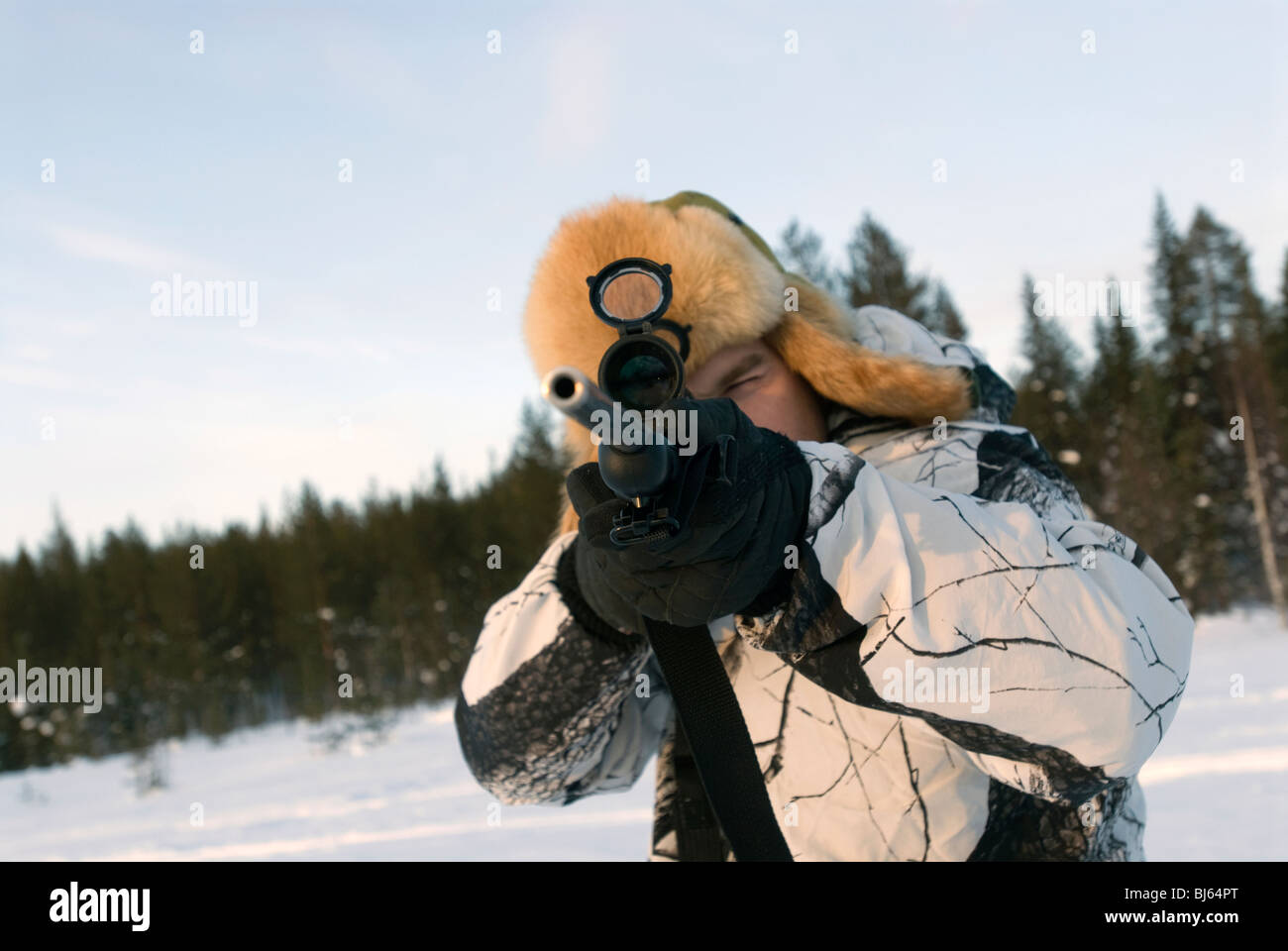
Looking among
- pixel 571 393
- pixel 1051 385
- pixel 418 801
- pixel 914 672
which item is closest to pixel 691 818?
pixel 914 672

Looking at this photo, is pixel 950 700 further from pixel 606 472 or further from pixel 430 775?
pixel 430 775

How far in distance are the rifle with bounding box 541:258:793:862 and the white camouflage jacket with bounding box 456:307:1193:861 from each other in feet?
0.33

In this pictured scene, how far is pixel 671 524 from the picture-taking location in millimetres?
1004

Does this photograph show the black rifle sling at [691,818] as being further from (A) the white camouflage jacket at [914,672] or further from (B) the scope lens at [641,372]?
(B) the scope lens at [641,372]

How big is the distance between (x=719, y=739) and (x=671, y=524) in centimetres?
63

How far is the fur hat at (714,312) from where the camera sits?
173cm

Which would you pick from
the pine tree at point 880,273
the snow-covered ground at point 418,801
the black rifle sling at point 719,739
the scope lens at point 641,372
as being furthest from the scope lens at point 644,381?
the pine tree at point 880,273

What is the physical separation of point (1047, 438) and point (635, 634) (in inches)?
1132

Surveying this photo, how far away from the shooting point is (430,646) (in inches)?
980

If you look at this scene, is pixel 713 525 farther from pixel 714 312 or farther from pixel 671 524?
pixel 714 312

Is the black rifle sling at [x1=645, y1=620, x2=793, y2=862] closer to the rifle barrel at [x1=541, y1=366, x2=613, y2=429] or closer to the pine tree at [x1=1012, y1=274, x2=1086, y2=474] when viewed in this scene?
the rifle barrel at [x1=541, y1=366, x2=613, y2=429]
